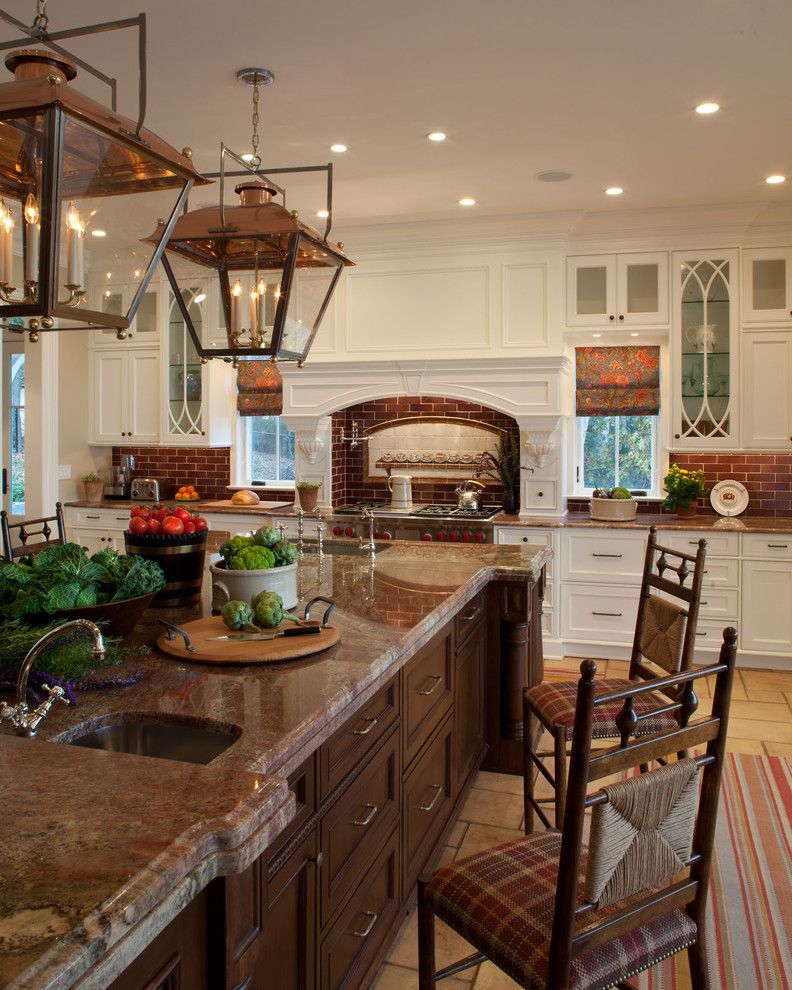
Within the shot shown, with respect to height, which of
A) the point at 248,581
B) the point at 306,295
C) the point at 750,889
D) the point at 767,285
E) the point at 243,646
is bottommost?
the point at 750,889

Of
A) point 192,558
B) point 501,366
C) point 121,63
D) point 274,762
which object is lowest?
point 274,762

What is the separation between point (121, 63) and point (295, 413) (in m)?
2.96

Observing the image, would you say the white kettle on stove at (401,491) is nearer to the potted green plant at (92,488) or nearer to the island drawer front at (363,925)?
the potted green plant at (92,488)

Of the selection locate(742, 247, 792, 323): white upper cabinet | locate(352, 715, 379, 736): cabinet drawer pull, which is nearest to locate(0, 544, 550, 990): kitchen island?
locate(352, 715, 379, 736): cabinet drawer pull

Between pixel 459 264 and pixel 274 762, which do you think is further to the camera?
pixel 459 264

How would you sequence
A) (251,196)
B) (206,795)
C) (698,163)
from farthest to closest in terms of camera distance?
(698,163)
(251,196)
(206,795)

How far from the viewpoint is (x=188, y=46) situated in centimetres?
317

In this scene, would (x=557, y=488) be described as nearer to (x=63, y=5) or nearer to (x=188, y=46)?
(x=188, y=46)

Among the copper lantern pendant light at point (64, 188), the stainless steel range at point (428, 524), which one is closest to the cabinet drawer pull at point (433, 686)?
the copper lantern pendant light at point (64, 188)

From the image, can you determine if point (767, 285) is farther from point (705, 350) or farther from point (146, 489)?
point (146, 489)

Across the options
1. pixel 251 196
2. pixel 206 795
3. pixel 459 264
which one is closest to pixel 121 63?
pixel 251 196

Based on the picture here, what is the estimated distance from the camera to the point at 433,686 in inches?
110

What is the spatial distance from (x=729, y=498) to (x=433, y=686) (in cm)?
361

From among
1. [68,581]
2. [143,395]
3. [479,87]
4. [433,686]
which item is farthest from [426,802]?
[143,395]
